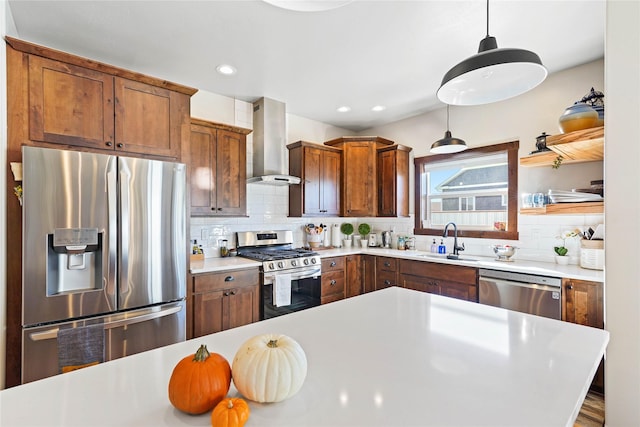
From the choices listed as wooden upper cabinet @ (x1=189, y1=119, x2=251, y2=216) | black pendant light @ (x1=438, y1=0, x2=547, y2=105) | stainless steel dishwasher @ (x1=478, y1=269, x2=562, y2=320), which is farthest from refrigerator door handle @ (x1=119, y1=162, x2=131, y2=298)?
stainless steel dishwasher @ (x1=478, y1=269, x2=562, y2=320)

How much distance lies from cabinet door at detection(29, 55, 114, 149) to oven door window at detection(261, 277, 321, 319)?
186 cm

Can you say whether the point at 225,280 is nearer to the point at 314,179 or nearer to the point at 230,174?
the point at 230,174

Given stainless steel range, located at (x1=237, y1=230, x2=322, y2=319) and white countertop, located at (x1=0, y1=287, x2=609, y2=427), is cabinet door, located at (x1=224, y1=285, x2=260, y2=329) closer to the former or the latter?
stainless steel range, located at (x1=237, y1=230, x2=322, y2=319)

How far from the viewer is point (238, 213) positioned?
3299 mm

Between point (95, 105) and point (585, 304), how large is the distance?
3.79 m

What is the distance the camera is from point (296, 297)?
131 inches

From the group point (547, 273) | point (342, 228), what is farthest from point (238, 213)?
point (547, 273)

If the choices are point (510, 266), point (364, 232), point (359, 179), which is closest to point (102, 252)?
point (359, 179)

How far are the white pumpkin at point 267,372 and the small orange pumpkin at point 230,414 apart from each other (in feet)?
0.21

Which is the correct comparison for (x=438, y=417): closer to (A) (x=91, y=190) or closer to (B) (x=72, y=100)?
(A) (x=91, y=190)

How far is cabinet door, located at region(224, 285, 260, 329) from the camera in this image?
→ 279 centimetres

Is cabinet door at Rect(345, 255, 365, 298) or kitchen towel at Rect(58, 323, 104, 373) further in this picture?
cabinet door at Rect(345, 255, 365, 298)

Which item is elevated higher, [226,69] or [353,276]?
[226,69]

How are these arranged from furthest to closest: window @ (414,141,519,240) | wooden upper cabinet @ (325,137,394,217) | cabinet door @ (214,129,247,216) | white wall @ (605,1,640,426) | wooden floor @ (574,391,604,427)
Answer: wooden upper cabinet @ (325,137,394,217)
window @ (414,141,519,240)
cabinet door @ (214,129,247,216)
wooden floor @ (574,391,604,427)
white wall @ (605,1,640,426)
